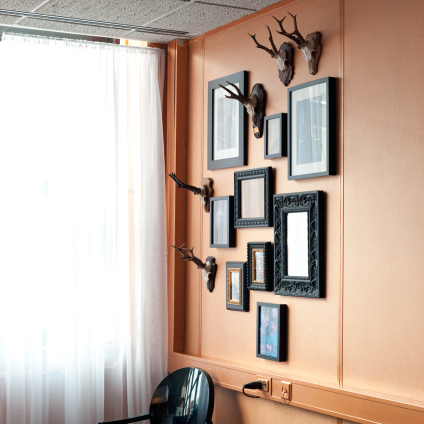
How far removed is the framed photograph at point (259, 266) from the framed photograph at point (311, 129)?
44 cm

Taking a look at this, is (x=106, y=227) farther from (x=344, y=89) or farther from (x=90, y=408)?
(x=344, y=89)

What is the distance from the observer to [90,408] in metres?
3.77

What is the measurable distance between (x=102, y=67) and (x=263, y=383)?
2.18 metres

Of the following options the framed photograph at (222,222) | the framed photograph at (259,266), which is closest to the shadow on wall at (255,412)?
the framed photograph at (259,266)

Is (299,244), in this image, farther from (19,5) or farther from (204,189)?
(19,5)

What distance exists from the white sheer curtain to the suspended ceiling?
0.50ft

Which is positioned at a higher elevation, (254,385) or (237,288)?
(237,288)

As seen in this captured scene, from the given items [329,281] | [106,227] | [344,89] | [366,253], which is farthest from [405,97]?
[106,227]

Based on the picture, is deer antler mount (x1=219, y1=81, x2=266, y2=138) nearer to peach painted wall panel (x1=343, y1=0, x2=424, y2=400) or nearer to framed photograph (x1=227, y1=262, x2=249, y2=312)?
peach painted wall panel (x1=343, y1=0, x2=424, y2=400)

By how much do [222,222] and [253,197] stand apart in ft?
1.05

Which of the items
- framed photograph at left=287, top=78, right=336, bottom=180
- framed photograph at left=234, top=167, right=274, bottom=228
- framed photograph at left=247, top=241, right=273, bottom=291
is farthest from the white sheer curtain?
framed photograph at left=287, top=78, right=336, bottom=180

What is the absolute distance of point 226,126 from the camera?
369cm

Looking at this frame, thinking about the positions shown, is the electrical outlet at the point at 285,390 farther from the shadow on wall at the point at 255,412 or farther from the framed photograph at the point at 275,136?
the framed photograph at the point at 275,136

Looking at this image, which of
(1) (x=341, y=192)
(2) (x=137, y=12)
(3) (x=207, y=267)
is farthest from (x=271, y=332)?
(2) (x=137, y=12)
